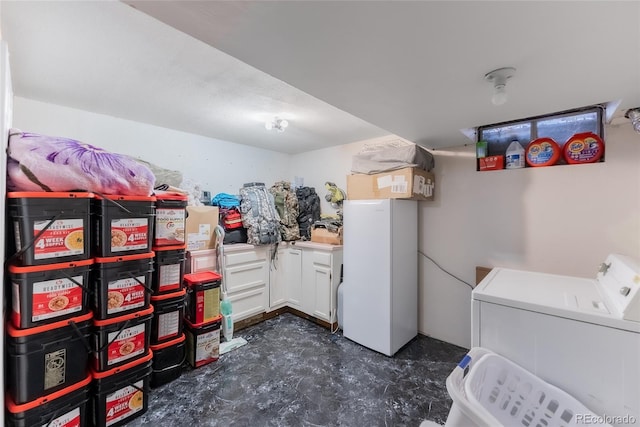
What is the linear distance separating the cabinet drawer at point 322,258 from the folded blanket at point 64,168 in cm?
183

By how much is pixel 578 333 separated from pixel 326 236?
2199 mm

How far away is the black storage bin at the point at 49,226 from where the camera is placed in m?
1.23

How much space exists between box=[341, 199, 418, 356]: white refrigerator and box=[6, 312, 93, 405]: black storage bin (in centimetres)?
199

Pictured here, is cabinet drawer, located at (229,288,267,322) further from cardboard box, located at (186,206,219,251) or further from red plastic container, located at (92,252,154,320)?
red plastic container, located at (92,252,154,320)

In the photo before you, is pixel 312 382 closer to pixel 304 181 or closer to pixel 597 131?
pixel 304 181

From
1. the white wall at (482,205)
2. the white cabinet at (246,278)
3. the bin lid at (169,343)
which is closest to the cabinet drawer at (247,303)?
the white cabinet at (246,278)

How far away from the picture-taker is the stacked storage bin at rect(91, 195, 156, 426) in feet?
4.88

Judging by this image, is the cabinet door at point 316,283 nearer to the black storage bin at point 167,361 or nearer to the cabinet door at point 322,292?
the cabinet door at point 322,292

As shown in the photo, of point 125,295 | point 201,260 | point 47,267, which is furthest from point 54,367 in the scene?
point 201,260

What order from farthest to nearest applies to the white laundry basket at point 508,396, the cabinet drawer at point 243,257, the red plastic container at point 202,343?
the cabinet drawer at point 243,257 → the red plastic container at point 202,343 → the white laundry basket at point 508,396

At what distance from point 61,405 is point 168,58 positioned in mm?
2019

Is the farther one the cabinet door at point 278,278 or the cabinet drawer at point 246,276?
the cabinet door at point 278,278

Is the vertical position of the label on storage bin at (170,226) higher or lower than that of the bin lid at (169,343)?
higher

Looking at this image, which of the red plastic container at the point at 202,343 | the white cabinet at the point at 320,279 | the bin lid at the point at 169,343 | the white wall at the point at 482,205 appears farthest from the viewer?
the white cabinet at the point at 320,279
